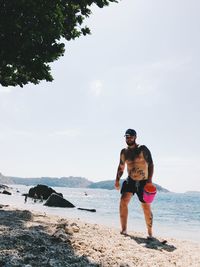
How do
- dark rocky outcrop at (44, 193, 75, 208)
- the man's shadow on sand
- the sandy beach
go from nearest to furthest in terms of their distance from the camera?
1. the sandy beach
2. the man's shadow on sand
3. dark rocky outcrop at (44, 193, 75, 208)

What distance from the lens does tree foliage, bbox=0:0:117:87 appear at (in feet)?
35.4

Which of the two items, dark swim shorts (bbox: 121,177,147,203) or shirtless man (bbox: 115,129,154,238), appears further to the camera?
shirtless man (bbox: 115,129,154,238)

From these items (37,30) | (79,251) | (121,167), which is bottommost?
(79,251)

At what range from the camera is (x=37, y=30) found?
37.4ft

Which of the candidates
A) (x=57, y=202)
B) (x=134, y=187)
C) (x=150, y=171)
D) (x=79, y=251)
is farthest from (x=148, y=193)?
(x=57, y=202)

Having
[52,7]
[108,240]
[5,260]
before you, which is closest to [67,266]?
[5,260]

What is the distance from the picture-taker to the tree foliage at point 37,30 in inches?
425

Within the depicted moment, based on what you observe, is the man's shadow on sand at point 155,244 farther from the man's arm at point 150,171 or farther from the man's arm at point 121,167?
the man's arm at point 121,167

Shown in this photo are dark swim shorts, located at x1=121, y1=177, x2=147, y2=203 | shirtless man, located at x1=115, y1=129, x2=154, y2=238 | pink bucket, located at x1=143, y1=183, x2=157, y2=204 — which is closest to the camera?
pink bucket, located at x1=143, y1=183, x2=157, y2=204

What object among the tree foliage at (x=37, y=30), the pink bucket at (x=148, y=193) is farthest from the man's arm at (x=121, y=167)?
the tree foliage at (x=37, y=30)

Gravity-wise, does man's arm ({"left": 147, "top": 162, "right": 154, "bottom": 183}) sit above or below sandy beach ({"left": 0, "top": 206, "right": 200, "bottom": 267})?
above

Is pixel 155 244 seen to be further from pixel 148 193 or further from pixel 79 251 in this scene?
pixel 79 251

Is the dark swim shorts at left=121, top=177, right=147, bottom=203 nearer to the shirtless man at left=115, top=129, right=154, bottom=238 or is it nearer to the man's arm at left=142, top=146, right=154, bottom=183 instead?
the shirtless man at left=115, top=129, right=154, bottom=238

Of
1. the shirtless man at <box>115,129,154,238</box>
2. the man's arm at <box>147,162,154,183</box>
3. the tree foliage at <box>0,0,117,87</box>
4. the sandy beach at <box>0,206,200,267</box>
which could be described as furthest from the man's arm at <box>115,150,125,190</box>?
the tree foliage at <box>0,0,117,87</box>
